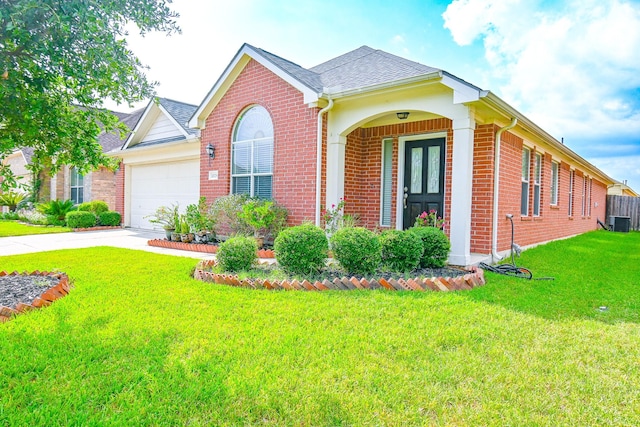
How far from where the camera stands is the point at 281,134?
8.98 meters

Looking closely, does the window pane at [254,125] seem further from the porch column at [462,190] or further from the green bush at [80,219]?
the green bush at [80,219]

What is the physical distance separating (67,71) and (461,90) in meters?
5.54

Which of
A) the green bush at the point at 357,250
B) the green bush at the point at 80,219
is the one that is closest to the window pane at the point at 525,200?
the green bush at the point at 357,250

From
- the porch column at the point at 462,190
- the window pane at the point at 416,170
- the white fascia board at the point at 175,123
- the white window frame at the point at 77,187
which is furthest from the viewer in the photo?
the white window frame at the point at 77,187

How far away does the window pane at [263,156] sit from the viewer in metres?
9.33

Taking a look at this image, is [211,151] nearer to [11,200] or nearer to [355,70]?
[355,70]

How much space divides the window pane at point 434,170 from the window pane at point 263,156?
3.63 meters

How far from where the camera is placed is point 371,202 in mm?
9414

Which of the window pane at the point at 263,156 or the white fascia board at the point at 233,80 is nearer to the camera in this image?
the white fascia board at the point at 233,80

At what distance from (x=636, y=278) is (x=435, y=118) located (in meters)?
4.61

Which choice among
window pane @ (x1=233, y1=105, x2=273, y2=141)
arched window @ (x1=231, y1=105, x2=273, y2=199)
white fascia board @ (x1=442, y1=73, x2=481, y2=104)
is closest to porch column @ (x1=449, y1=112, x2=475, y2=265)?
white fascia board @ (x1=442, y1=73, x2=481, y2=104)

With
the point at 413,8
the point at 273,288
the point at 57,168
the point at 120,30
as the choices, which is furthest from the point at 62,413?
the point at 413,8

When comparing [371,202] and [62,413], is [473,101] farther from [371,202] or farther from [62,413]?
[62,413]

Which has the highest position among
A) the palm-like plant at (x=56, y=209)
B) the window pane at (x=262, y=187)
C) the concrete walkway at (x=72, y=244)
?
the window pane at (x=262, y=187)
